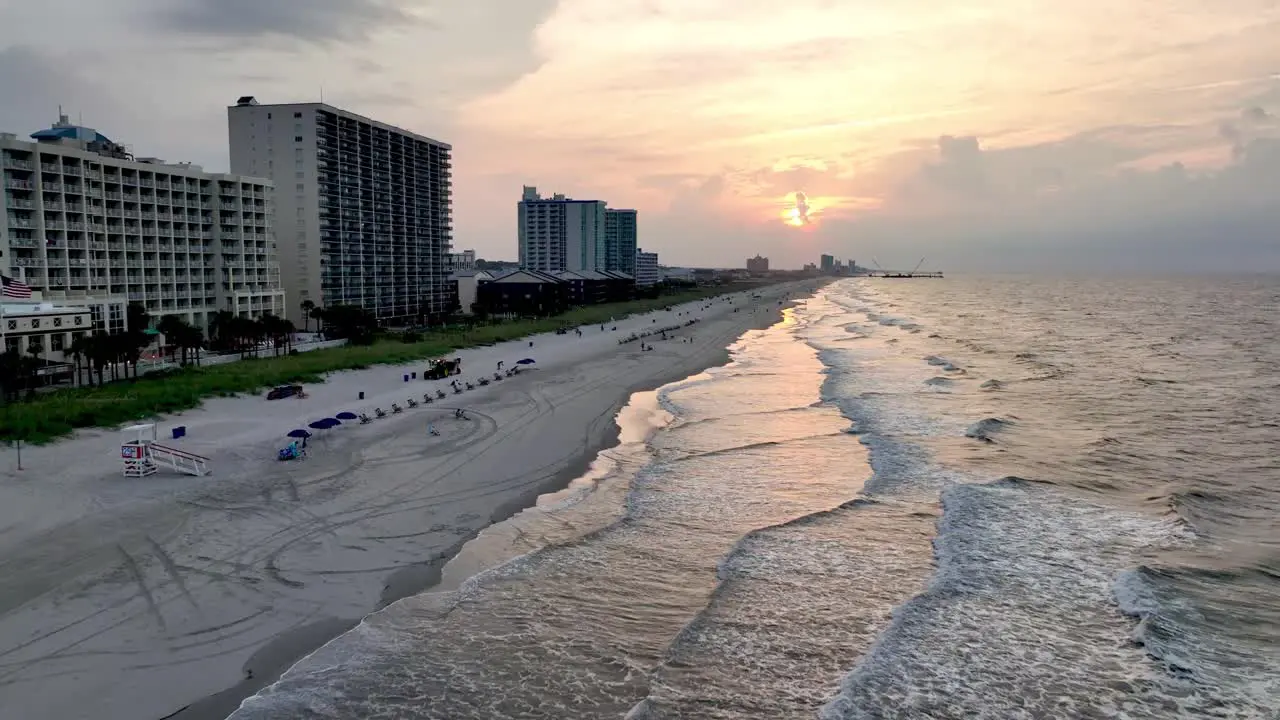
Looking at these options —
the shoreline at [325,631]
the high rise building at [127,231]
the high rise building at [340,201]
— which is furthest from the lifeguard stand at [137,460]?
the high rise building at [340,201]

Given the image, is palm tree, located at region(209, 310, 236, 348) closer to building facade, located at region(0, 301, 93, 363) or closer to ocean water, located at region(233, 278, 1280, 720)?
building facade, located at region(0, 301, 93, 363)

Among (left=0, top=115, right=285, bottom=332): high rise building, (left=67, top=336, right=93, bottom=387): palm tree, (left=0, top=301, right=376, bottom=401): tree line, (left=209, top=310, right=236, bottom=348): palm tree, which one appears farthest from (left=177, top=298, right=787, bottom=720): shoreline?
(left=209, top=310, right=236, bottom=348): palm tree

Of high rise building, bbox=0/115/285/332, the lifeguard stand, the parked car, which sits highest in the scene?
high rise building, bbox=0/115/285/332

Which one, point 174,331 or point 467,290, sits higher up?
point 467,290

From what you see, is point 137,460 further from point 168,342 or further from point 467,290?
point 467,290

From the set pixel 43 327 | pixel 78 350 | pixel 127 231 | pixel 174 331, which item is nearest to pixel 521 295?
pixel 127 231

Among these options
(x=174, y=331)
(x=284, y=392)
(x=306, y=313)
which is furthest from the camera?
(x=306, y=313)

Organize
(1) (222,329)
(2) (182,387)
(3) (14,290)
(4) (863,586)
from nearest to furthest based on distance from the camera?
(4) (863,586)
(2) (182,387)
(3) (14,290)
(1) (222,329)
